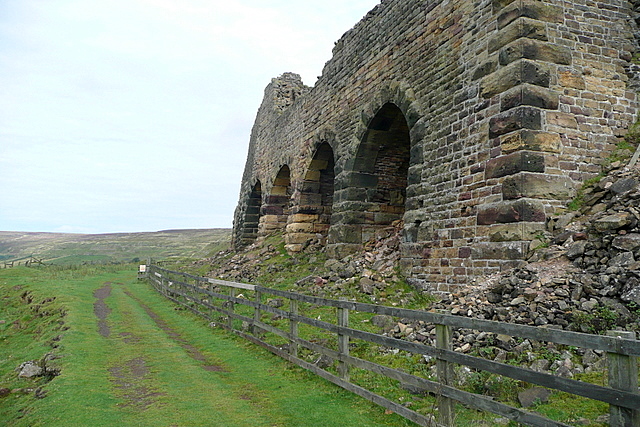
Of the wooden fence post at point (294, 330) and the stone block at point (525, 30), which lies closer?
the wooden fence post at point (294, 330)

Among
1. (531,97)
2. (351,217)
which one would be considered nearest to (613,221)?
(531,97)

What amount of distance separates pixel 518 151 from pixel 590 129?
183 centimetres

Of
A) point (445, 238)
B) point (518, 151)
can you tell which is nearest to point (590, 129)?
point (518, 151)

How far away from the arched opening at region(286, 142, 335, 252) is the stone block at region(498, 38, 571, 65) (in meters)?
10.5

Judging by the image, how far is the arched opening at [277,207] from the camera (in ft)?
75.0

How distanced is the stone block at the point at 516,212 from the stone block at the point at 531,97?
70.3 inches

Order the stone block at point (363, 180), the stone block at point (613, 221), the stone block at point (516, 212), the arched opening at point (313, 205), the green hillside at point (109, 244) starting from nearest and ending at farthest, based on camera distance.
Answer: the stone block at point (613, 221) → the stone block at point (516, 212) → the stone block at point (363, 180) → the arched opening at point (313, 205) → the green hillside at point (109, 244)

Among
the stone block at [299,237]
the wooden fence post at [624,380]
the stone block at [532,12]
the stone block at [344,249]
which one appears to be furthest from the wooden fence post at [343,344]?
the stone block at [299,237]

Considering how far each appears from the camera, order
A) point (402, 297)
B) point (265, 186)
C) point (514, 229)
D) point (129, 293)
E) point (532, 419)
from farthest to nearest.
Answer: point (265, 186)
point (129, 293)
point (402, 297)
point (514, 229)
point (532, 419)

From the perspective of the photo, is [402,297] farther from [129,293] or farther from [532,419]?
[129,293]

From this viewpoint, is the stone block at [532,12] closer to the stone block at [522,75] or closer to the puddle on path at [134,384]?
the stone block at [522,75]

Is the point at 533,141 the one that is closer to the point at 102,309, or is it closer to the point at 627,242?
the point at 627,242

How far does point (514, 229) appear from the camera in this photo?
7.64 metres

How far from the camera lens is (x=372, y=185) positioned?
14.4m
